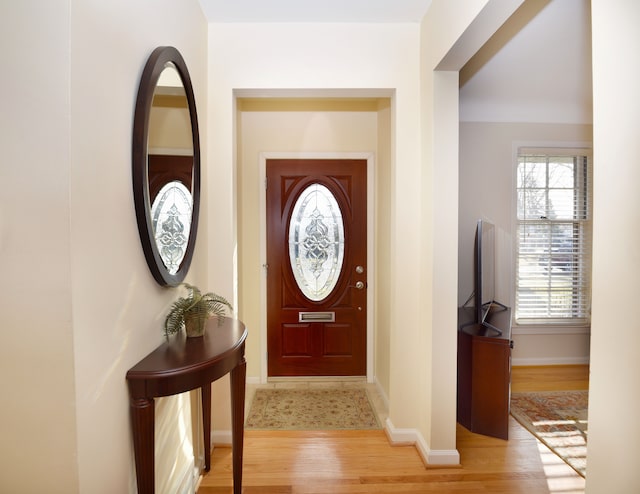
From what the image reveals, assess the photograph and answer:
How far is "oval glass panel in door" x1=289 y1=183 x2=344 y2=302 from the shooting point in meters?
3.53

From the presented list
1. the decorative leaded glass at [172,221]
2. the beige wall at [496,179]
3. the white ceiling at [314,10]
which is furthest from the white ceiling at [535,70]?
the decorative leaded glass at [172,221]

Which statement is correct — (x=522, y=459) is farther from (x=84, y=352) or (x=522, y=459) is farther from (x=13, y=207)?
(x=13, y=207)

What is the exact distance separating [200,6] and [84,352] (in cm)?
211

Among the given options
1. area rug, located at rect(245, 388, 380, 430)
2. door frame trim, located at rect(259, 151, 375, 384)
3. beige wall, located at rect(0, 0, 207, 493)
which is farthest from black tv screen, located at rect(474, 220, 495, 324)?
beige wall, located at rect(0, 0, 207, 493)

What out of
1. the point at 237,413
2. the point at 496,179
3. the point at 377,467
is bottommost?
the point at 377,467

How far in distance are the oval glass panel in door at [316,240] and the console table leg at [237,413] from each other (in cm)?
178

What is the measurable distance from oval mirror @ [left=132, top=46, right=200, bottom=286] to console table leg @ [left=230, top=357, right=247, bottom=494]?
52 centimetres

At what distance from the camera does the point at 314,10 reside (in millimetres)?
2314

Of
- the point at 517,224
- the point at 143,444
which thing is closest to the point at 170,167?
the point at 143,444

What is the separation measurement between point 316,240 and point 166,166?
6.63 feet

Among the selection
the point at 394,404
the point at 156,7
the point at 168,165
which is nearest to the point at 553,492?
the point at 394,404

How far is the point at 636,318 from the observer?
89cm

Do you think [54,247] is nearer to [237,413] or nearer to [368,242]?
[237,413]

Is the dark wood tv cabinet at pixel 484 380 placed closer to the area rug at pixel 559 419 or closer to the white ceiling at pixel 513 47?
the area rug at pixel 559 419
